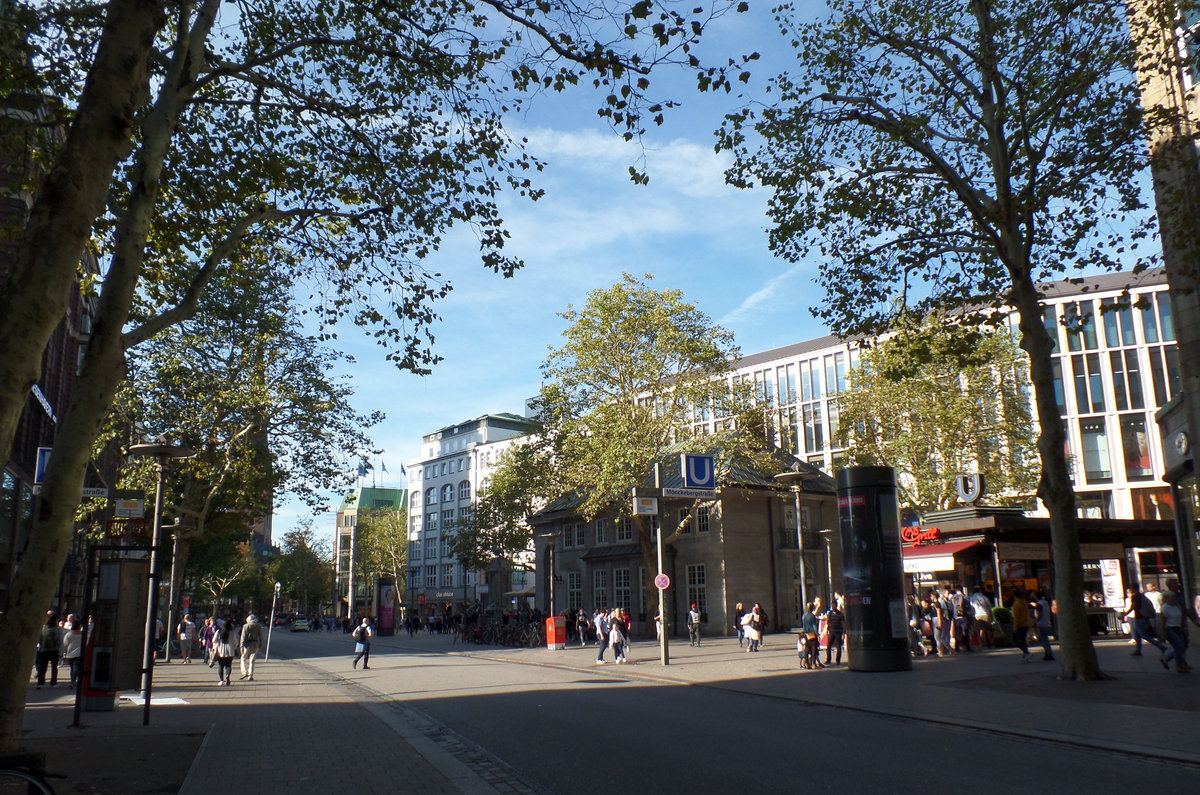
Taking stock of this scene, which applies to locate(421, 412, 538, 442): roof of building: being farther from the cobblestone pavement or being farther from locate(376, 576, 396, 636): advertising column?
the cobblestone pavement

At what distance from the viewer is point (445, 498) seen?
11988 cm

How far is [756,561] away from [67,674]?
29.2 metres

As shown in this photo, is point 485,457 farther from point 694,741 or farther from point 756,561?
point 694,741

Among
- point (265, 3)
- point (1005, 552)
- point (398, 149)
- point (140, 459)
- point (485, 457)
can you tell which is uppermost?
point (485, 457)

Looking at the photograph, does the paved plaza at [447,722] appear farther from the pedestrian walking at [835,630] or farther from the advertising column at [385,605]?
the advertising column at [385,605]

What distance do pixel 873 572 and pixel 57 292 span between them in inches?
658

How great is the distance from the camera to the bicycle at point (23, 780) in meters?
5.38

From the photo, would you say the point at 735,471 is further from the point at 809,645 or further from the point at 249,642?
the point at 249,642

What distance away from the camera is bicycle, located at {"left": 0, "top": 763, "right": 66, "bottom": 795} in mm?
5379

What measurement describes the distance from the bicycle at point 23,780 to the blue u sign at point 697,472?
64.5ft

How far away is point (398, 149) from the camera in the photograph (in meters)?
A: 13.4

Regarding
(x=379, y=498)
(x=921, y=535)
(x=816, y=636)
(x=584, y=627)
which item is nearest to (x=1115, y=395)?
(x=921, y=535)

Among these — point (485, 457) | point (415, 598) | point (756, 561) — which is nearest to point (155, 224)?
point (756, 561)

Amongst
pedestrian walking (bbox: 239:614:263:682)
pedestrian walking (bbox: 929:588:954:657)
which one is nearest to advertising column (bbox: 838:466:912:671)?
pedestrian walking (bbox: 929:588:954:657)
